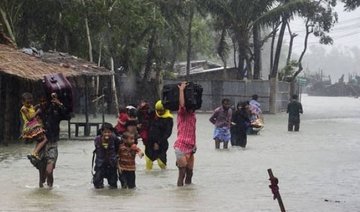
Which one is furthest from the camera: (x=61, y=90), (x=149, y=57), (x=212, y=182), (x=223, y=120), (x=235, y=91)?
(x=149, y=57)

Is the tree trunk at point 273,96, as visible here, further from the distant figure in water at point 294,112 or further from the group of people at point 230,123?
the group of people at point 230,123

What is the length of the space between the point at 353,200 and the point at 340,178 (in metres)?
2.72

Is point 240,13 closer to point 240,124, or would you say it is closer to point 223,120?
point 240,124

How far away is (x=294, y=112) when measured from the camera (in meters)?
25.6

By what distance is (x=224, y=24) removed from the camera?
4047 centimetres

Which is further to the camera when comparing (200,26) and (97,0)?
(200,26)

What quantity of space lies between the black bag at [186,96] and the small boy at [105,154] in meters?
1.01

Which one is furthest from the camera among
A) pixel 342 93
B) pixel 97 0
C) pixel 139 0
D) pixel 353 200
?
pixel 342 93

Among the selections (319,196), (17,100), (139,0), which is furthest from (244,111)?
(139,0)

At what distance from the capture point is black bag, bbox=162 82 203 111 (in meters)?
10.9

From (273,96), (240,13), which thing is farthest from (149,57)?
(273,96)

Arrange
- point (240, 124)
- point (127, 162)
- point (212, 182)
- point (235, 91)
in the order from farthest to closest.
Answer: point (235, 91) < point (240, 124) < point (212, 182) < point (127, 162)

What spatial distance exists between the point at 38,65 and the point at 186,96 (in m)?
9.14

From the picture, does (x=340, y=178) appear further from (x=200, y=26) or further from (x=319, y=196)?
(x=200, y=26)
